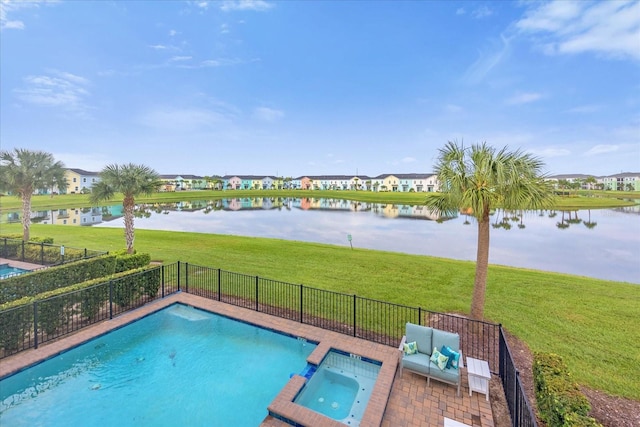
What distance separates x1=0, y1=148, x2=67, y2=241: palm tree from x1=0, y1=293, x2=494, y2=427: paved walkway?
1465 centimetres

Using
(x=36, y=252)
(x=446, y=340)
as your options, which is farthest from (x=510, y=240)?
(x=36, y=252)

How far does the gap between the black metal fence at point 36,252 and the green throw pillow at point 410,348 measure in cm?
1469

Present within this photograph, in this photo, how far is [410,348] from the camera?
6.20 m

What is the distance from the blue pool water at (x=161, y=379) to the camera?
5.32 metres

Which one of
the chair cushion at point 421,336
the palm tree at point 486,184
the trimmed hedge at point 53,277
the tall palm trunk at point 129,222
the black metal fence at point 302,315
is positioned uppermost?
the palm tree at point 486,184

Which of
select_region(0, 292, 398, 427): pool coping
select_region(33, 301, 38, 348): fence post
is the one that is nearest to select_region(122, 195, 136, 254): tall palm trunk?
select_region(0, 292, 398, 427): pool coping

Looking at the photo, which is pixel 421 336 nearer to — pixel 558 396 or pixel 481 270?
pixel 558 396

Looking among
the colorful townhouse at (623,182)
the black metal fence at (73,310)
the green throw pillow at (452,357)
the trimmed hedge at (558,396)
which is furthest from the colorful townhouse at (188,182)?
the colorful townhouse at (623,182)

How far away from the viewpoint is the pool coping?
4.92 meters

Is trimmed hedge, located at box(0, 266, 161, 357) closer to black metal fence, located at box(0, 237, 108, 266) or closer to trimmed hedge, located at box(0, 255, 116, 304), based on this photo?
trimmed hedge, located at box(0, 255, 116, 304)

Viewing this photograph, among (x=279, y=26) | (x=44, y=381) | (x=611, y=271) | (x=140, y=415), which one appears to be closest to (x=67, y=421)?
(x=140, y=415)

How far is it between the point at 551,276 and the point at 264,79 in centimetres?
4926

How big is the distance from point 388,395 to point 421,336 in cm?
151

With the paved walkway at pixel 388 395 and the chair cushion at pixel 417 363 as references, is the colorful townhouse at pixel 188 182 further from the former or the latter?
the chair cushion at pixel 417 363
